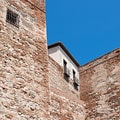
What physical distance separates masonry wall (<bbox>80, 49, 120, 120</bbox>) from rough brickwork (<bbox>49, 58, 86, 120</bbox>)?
24.1 inches

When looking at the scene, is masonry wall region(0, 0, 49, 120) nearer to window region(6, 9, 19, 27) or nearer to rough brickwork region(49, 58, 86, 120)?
window region(6, 9, 19, 27)

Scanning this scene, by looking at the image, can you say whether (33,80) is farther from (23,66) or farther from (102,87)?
(102,87)

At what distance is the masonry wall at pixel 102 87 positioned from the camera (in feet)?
45.4

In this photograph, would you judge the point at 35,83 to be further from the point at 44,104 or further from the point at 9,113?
the point at 9,113

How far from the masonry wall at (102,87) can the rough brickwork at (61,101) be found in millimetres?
613

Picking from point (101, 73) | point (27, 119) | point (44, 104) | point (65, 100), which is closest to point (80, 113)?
point (65, 100)

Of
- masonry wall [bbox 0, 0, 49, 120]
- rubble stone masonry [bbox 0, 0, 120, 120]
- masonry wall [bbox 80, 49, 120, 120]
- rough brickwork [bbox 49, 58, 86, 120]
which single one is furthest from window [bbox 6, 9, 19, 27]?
masonry wall [bbox 80, 49, 120, 120]

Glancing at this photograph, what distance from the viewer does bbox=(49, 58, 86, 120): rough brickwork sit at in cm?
1152

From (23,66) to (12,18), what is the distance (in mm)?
→ 1795

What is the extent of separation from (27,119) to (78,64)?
30.6 feet

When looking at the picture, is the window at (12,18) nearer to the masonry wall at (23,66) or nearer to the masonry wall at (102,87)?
the masonry wall at (23,66)

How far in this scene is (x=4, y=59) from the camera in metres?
9.02

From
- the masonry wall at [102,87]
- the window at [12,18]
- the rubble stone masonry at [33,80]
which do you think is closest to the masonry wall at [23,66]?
the rubble stone masonry at [33,80]

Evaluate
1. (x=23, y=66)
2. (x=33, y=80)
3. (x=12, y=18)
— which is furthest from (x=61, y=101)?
(x=12, y=18)
